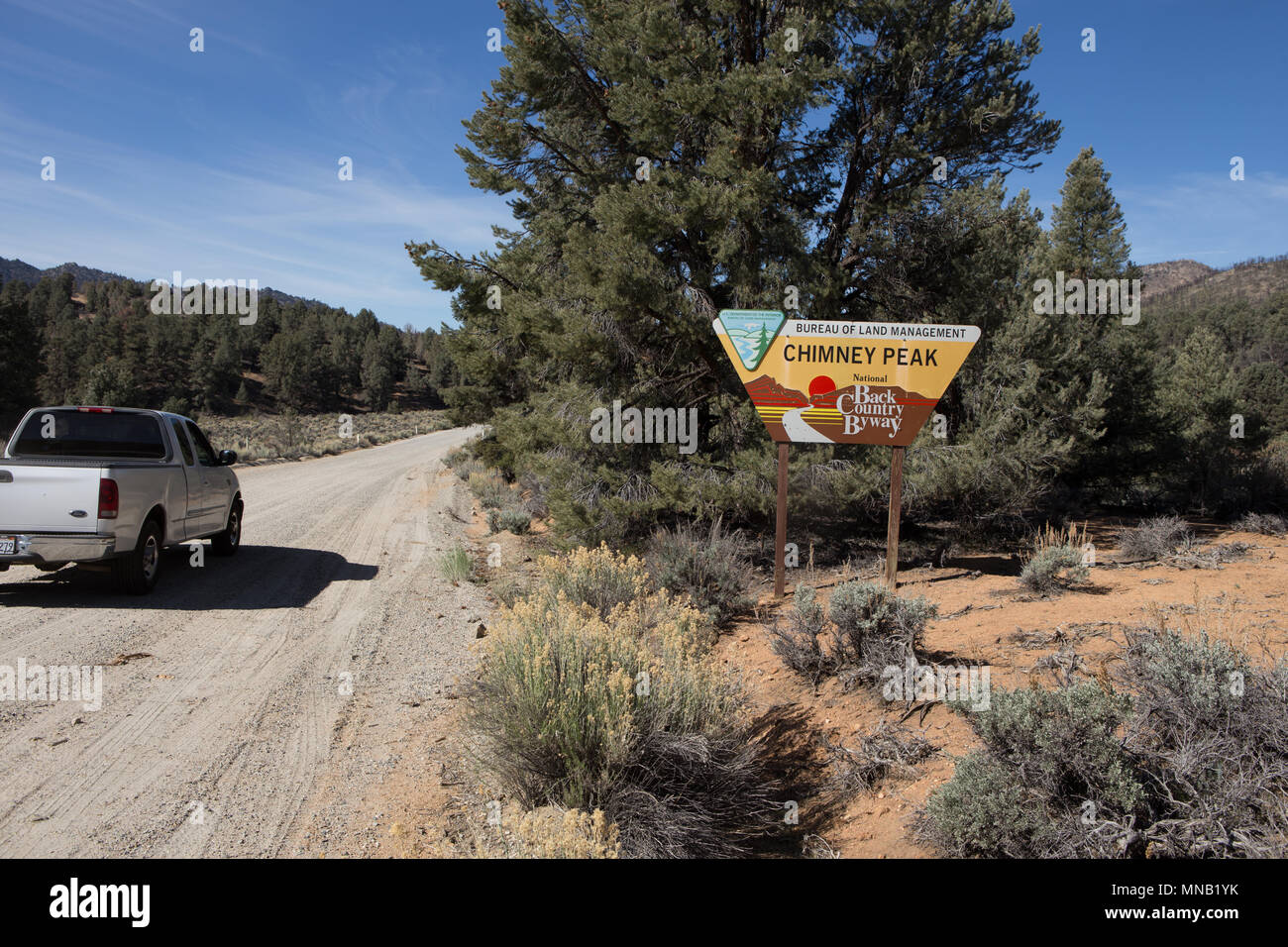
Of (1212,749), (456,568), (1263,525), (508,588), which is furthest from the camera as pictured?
(1263,525)

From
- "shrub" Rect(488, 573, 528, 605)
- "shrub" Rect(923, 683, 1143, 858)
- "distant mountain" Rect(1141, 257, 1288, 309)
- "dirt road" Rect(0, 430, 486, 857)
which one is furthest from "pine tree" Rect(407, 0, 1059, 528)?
"distant mountain" Rect(1141, 257, 1288, 309)

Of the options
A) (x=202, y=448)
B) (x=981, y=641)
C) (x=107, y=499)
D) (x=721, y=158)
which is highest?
(x=721, y=158)

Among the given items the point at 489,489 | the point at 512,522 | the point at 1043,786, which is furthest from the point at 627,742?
the point at 489,489

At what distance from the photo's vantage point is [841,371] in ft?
25.0

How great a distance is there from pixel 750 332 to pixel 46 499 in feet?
23.5

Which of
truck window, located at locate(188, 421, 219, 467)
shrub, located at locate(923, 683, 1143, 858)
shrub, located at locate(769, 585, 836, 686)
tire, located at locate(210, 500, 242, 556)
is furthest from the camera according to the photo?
tire, located at locate(210, 500, 242, 556)

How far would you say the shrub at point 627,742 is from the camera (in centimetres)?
337

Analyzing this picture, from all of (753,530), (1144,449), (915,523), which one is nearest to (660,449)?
(753,530)

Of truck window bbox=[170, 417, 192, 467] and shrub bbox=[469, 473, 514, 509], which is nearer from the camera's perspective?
truck window bbox=[170, 417, 192, 467]

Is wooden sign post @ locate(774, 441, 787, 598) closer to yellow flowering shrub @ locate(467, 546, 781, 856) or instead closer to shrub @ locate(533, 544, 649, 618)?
shrub @ locate(533, 544, 649, 618)

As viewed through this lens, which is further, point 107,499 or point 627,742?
point 107,499

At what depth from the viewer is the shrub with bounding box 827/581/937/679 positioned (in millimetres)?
5016

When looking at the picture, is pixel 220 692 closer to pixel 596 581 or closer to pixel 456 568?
pixel 596 581

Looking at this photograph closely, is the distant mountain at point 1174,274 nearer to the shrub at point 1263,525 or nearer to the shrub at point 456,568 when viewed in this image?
the shrub at point 1263,525
